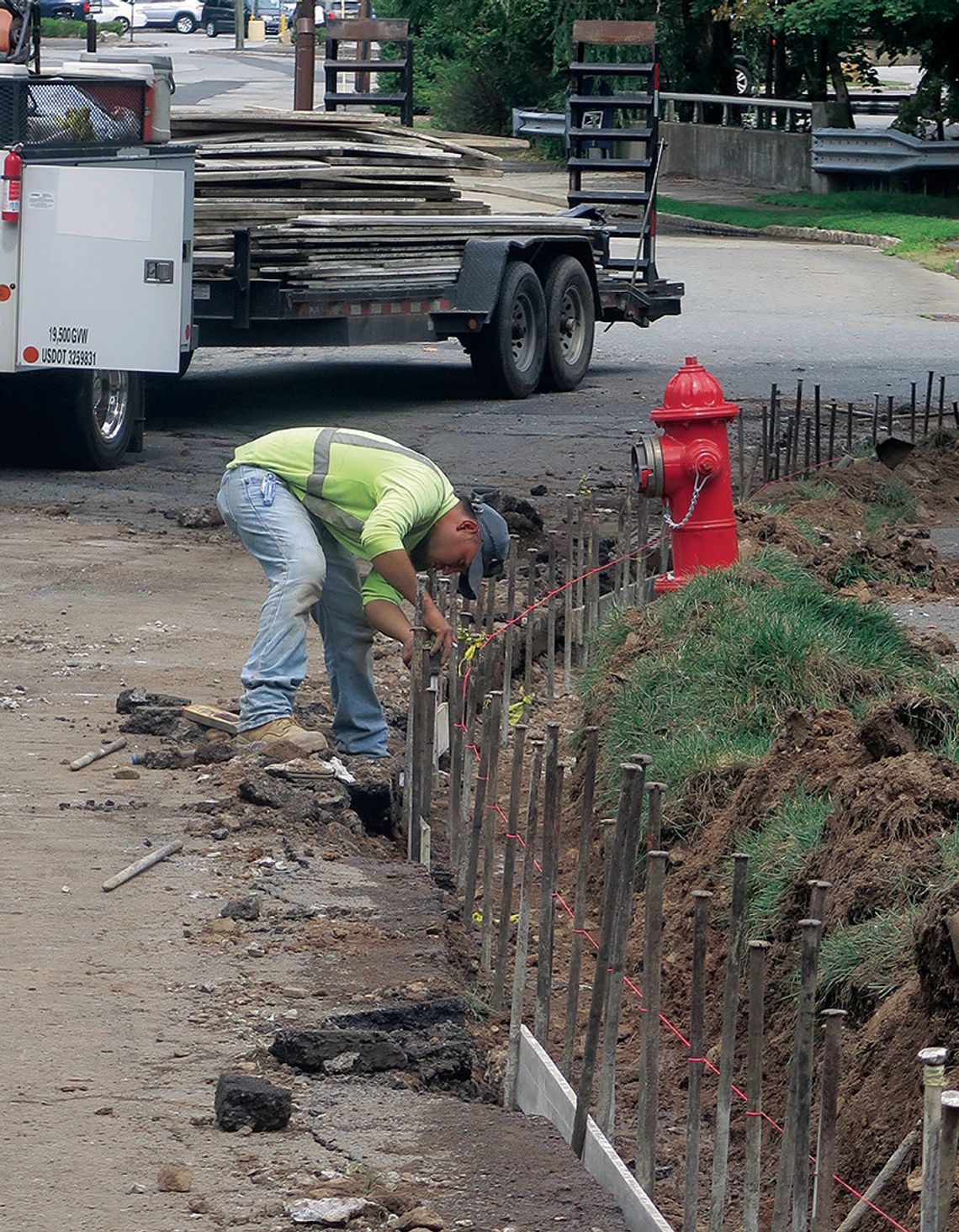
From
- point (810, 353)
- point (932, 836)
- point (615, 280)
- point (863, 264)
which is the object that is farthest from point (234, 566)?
point (863, 264)

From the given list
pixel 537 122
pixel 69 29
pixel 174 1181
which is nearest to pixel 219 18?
pixel 69 29

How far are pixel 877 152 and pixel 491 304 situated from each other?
18439 mm

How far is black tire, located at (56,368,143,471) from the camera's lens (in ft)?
37.5

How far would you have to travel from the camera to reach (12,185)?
10617 millimetres

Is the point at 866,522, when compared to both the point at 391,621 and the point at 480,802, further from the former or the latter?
the point at 480,802

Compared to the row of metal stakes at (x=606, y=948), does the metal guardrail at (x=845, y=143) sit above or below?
above

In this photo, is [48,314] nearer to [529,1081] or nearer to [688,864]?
[688,864]

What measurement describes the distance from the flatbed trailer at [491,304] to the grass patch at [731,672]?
6.22m

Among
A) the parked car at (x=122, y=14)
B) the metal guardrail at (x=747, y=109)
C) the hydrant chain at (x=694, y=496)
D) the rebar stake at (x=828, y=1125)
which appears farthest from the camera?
the parked car at (x=122, y=14)

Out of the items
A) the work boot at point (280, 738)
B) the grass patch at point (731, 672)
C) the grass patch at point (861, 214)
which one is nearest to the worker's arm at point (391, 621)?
the work boot at point (280, 738)

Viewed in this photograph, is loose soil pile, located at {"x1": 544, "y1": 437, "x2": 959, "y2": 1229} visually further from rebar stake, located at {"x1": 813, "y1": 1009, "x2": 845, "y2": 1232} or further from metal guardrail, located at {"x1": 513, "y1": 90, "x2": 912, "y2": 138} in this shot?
metal guardrail, located at {"x1": 513, "y1": 90, "x2": 912, "y2": 138}

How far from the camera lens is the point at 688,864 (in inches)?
210

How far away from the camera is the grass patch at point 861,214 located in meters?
26.6

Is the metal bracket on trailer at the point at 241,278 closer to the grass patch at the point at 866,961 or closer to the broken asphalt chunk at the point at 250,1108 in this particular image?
the grass patch at the point at 866,961
